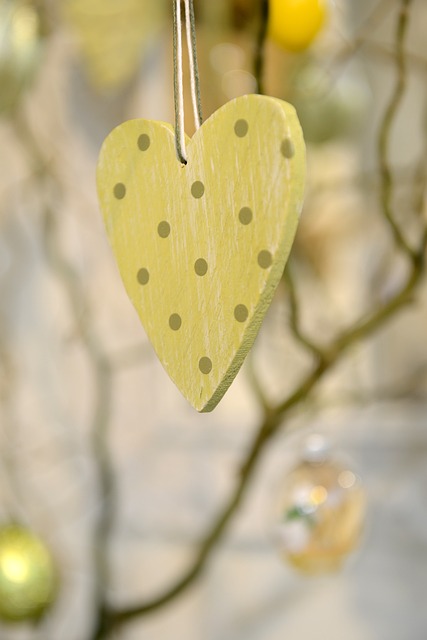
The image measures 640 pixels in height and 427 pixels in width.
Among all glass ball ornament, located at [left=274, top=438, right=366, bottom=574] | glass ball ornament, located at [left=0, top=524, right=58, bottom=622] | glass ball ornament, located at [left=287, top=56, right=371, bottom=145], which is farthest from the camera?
glass ball ornament, located at [left=287, top=56, right=371, bottom=145]

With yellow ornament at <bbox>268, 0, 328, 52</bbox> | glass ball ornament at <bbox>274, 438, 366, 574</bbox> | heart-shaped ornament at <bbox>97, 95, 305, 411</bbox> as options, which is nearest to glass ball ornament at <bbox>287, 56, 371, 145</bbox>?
yellow ornament at <bbox>268, 0, 328, 52</bbox>

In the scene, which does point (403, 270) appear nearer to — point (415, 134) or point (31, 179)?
point (415, 134)

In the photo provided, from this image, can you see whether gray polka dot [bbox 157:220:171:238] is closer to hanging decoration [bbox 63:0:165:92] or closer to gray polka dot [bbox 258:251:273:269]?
gray polka dot [bbox 258:251:273:269]

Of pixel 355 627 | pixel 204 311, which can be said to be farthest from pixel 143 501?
pixel 204 311

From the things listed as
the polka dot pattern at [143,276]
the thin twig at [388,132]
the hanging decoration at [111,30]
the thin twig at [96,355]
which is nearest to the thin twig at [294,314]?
the thin twig at [388,132]

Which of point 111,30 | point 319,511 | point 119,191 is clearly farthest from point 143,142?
point 111,30

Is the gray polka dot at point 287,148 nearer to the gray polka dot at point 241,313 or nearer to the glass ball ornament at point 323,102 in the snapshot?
the gray polka dot at point 241,313

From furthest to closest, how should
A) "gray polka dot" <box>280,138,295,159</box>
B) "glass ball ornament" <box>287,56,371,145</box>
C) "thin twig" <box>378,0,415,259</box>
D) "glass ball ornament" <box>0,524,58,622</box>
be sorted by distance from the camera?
1. "glass ball ornament" <box>287,56,371,145</box>
2. "glass ball ornament" <box>0,524,58,622</box>
3. "thin twig" <box>378,0,415,259</box>
4. "gray polka dot" <box>280,138,295,159</box>
